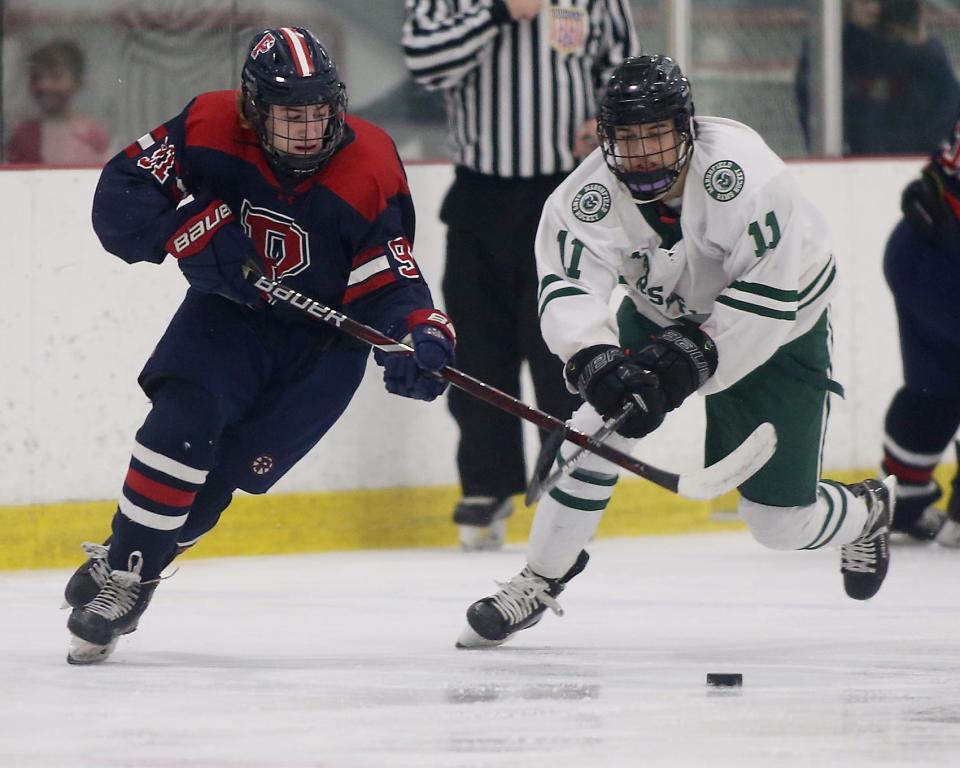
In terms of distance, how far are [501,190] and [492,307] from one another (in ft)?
0.90

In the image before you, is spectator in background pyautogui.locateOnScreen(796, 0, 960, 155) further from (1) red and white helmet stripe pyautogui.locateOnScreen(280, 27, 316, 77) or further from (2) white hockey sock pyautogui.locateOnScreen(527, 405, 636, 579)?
(1) red and white helmet stripe pyautogui.locateOnScreen(280, 27, 316, 77)

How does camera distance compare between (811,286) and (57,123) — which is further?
(57,123)

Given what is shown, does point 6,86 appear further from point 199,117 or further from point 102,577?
point 102,577

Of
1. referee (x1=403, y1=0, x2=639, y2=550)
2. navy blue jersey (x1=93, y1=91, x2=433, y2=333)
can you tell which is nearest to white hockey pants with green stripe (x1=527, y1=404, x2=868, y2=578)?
navy blue jersey (x1=93, y1=91, x2=433, y2=333)

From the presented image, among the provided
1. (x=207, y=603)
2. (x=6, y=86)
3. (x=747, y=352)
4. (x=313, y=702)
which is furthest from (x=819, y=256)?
(x=6, y=86)

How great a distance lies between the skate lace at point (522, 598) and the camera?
3.34 meters

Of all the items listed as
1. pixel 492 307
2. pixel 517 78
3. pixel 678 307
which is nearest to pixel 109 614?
pixel 678 307

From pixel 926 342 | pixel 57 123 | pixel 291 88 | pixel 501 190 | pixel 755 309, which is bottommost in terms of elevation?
pixel 926 342

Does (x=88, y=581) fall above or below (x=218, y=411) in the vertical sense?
below

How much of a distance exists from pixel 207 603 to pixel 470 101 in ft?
4.95

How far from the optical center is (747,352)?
319 centimetres

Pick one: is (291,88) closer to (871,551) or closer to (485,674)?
(485,674)

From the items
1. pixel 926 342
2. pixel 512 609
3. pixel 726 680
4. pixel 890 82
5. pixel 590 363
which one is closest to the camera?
pixel 726 680

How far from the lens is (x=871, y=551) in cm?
363
